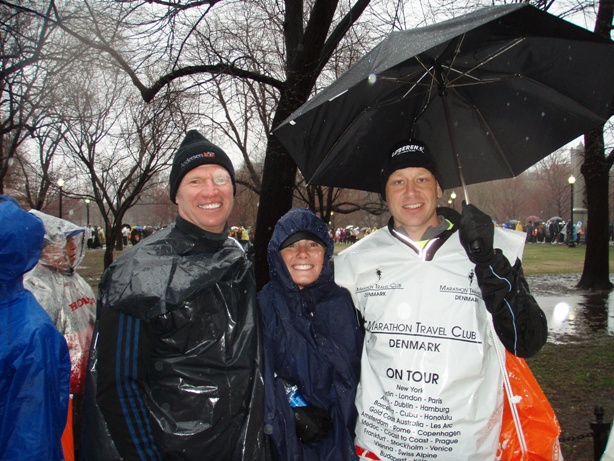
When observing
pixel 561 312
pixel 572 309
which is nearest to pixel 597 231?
pixel 572 309

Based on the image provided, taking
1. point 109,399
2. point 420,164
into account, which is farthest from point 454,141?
point 109,399

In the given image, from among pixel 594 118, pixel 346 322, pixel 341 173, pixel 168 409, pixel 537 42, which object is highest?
pixel 537 42

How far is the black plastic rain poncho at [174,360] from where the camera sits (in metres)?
2.08

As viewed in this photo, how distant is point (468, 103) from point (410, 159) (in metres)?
Result: 0.73

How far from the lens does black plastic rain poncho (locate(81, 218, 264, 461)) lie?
2.08 m

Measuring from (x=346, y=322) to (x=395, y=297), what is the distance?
332 mm

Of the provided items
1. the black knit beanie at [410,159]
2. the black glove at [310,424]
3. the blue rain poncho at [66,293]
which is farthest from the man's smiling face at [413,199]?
the blue rain poncho at [66,293]

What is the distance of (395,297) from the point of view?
8.24ft

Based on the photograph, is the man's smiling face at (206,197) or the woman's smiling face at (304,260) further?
the woman's smiling face at (304,260)

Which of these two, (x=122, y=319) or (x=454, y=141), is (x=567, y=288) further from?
(x=122, y=319)

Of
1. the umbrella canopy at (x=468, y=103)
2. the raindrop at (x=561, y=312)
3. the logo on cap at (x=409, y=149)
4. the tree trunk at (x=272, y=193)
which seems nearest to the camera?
the umbrella canopy at (x=468, y=103)

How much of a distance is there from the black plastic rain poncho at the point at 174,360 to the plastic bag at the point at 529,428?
119 cm

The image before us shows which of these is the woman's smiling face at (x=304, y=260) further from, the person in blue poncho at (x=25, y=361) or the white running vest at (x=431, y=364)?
the person in blue poncho at (x=25, y=361)

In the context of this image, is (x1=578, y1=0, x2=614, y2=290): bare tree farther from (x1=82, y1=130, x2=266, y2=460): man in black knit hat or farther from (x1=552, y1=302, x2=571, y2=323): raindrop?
(x1=82, y1=130, x2=266, y2=460): man in black knit hat
